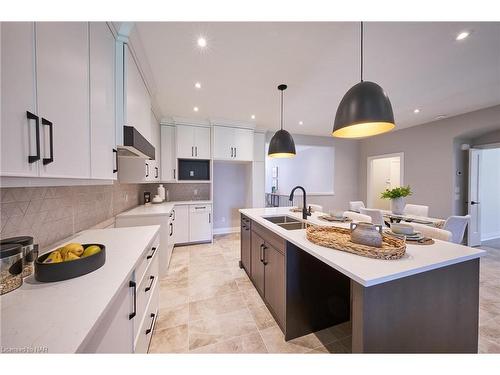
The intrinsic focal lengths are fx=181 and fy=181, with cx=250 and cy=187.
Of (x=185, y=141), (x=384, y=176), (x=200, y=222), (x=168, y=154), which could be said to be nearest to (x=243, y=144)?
(x=185, y=141)

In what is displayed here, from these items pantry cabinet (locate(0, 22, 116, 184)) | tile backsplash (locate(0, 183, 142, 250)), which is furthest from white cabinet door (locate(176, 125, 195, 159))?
pantry cabinet (locate(0, 22, 116, 184))

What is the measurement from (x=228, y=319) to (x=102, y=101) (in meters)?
2.07

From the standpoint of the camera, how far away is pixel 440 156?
3744 millimetres

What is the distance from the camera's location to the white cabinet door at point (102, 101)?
114 centimetres

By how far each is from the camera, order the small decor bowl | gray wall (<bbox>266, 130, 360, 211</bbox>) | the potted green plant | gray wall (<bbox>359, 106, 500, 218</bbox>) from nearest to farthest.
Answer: the small decor bowl
the potted green plant
gray wall (<bbox>359, 106, 500, 218</bbox>)
gray wall (<bbox>266, 130, 360, 211</bbox>)

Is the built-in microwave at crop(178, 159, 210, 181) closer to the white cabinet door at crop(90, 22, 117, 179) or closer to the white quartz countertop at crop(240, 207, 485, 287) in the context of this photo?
the white cabinet door at crop(90, 22, 117, 179)

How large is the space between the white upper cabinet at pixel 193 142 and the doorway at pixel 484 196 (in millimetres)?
5269

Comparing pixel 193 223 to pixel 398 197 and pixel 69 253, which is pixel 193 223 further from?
pixel 398 197

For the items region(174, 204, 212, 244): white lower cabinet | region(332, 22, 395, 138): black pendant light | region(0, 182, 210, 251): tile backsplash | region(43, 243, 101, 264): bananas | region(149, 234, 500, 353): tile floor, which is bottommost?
region(149, 234, 500, 353): tile floor

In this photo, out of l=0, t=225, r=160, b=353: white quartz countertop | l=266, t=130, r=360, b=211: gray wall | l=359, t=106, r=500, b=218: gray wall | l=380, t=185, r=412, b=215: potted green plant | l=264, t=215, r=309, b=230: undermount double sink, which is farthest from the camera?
l=266, t=130, r=360, b=211: gray wall

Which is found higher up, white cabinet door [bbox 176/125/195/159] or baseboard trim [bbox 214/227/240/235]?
white cabinet door [bbox 176/125/195/159]

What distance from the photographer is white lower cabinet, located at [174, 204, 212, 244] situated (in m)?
3.60

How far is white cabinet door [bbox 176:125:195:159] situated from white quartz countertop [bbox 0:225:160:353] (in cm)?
298
